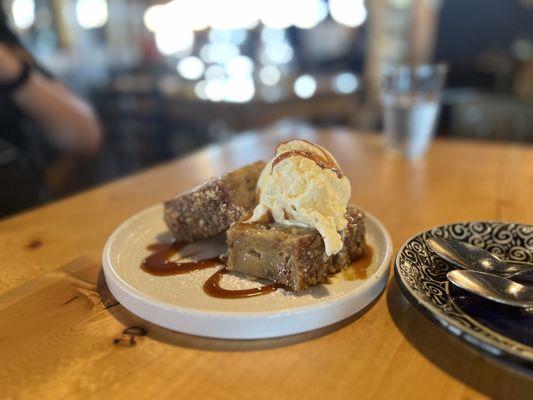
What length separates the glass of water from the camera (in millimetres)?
1944

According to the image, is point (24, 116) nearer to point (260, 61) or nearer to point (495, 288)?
point (495, 288)

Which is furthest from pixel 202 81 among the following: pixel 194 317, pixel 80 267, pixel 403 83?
pixel 194 317

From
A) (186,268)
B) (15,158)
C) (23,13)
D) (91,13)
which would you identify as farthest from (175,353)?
(91,13)

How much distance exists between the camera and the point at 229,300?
2.52ft

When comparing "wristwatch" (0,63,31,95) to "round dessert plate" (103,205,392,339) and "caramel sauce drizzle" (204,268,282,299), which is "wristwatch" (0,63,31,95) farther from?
"caramel sauce drizzle" (204,268,282,299)

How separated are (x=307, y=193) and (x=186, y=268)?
0.30 metres

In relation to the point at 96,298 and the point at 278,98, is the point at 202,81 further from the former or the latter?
the point at 96,298

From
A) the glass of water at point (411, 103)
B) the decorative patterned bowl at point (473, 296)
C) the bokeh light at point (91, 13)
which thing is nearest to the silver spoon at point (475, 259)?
the decorative patterned bowl at point (473, 296)

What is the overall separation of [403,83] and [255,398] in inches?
68.1

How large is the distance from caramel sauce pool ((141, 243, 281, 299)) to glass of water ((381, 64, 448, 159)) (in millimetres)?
1300

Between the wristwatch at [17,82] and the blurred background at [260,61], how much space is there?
1484 millimetres

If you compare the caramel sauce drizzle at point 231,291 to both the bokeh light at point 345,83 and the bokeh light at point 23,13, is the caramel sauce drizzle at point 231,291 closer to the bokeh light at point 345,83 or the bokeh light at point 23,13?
the bokeh light at point 345,83

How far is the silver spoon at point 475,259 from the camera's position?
84 cm

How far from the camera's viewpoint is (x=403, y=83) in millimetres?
1983
